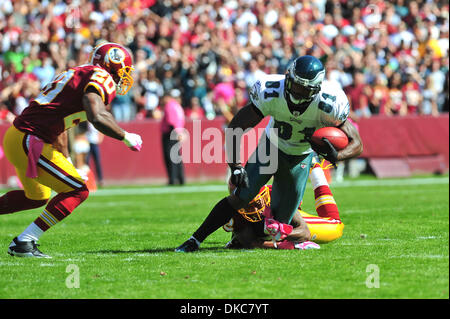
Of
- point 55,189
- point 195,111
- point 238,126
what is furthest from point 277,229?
point 195,111

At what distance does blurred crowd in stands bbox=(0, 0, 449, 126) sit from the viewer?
48.3ft

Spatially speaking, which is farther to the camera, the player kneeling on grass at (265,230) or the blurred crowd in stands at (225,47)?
the blurred crowd in stands at (225,47)

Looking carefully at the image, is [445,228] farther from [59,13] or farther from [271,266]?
[59,13]

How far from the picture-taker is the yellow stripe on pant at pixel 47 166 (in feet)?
19.0

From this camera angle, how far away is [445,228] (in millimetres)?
7285

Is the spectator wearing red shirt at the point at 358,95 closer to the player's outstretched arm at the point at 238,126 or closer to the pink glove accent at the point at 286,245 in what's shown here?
the pink glove accent at the point at 286,245

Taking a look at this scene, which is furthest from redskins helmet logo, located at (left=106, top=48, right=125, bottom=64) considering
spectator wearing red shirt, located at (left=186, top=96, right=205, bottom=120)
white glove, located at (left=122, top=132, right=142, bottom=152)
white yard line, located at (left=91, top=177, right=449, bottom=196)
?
spectator wearing red shirt, located at (left=186, top=96, right=205, bottom=120)

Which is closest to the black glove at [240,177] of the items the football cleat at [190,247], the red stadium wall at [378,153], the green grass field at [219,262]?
the green grass field at [219,262]

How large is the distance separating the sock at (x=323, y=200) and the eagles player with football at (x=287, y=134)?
1.85ft

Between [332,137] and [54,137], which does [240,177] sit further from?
[54,137]

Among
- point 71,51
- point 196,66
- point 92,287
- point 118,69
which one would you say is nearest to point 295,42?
point 196,66

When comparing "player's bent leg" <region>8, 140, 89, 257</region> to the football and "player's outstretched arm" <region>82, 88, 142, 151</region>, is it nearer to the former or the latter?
"player's outstretched arm" <region>82, 88, 142, 151</region>

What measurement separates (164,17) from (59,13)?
85.9 inches

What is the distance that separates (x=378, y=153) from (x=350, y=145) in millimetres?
10098
